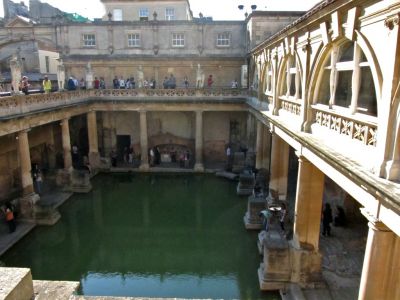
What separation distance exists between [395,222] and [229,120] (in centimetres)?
2142

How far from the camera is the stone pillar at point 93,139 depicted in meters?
23.9

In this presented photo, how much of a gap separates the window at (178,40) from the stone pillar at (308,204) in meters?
19.5

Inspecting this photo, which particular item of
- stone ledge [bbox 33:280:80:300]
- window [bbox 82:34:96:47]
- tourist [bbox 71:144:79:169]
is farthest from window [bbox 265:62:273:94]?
window [bbox 82:34:96:47]

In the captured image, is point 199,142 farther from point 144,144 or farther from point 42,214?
point 42,214

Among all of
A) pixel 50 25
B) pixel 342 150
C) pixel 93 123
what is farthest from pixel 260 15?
pixel 342 150

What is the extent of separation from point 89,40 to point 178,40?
711 centimetres

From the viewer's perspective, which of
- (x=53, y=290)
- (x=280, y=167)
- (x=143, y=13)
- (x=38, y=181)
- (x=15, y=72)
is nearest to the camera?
(x=53, y=290)

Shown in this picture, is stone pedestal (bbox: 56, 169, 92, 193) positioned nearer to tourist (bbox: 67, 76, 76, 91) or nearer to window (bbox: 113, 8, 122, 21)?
tourist (bbox: 67, 76, 76, 91)

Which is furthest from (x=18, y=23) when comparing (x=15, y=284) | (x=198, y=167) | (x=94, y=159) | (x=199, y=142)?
(x=15, y=284)

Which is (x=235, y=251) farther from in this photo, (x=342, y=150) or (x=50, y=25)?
(x=50, y=25)

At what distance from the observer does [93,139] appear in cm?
2414

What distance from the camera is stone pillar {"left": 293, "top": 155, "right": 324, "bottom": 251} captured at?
Result: 1009 cm

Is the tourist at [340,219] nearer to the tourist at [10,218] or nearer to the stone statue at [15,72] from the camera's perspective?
the tourist at [10,218]

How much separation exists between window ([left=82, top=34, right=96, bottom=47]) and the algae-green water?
43.5 feet
